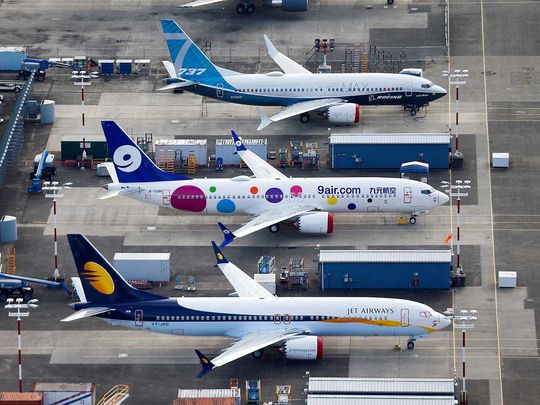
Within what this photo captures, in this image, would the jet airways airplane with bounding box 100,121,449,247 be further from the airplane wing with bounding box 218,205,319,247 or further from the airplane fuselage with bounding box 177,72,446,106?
the airplane fuselage with bounding box 177,72,446,106

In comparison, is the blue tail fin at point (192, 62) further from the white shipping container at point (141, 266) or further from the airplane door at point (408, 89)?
the white shipping container at point (141, 266)

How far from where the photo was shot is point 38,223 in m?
174

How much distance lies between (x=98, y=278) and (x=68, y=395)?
1080cm

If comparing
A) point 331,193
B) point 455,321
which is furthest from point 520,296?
point 331,193

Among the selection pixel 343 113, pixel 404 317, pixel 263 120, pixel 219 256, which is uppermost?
pixel 343 113

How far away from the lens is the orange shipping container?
138500 millimetres

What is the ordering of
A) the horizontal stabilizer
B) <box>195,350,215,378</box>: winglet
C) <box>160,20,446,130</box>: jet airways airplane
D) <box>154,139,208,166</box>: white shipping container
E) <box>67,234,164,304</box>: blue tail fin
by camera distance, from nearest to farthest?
<box>195,350,215,378</box>: winglet, <box>67,234,164,304</box>: blue tail fin, the horizontal stabilizer, <box>154,139,208,166</box>: white shipping container, <box>160,20,446,130</box>: jet airways airplane

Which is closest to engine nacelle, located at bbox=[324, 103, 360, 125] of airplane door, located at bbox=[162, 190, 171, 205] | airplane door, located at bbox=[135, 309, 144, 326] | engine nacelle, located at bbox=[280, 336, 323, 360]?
airplane door, located at bbox=[162, 190, 171, 205]

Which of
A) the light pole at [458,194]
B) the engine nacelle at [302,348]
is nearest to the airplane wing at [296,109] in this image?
the light pole at [458,194]

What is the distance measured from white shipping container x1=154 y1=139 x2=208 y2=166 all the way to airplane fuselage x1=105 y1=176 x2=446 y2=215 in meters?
12.8

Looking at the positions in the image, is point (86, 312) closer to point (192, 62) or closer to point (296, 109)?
point (296, 109)

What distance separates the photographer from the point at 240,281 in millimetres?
155500

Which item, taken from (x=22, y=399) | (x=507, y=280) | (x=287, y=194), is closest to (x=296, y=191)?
(x=287, y=194)

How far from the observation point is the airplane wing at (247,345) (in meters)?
144
